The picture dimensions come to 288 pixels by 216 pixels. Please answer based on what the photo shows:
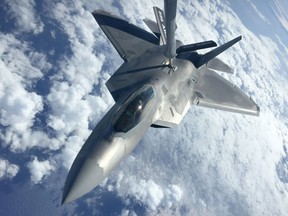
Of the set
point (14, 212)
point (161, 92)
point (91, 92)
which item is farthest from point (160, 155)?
point (161, 92)

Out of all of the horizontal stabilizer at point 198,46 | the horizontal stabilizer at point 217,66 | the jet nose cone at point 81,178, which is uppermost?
the horizontal stabilizer at point 198,46

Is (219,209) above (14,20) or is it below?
below

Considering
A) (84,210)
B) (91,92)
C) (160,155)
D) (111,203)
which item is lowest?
(84,210)

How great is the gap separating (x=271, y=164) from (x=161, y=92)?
12771 cm

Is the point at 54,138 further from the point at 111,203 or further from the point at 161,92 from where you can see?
the point at 161,92

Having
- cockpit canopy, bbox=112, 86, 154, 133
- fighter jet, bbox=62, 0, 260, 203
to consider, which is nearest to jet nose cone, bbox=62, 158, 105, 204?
fighter jet, bbox=62, 0, 260, 203

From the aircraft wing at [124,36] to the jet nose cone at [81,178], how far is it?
1089cm

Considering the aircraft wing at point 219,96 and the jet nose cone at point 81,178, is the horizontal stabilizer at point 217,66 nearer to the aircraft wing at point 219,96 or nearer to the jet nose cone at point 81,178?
the aircraft wing at point 219,96

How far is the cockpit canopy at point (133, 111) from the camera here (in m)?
11.6

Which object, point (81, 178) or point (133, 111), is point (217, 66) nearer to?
point (133, 111)

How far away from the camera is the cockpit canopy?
459 inches

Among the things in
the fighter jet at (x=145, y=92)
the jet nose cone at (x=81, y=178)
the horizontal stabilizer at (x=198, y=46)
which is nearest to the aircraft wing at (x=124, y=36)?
the fighter jet at (x=145, y=92)

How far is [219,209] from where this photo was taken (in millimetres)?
125875

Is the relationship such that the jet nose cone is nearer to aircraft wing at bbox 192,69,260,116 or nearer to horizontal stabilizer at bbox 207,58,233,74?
aircraft wing at bbox 192,69,260,116
